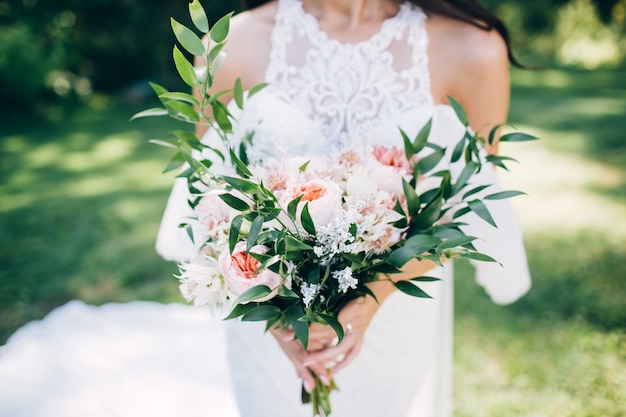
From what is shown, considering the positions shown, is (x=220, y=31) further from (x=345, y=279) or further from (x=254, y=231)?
(x=345, y=279)

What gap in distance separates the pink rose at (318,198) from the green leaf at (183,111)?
365 mm

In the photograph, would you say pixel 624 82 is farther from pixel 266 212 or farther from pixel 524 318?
pixel 266 212

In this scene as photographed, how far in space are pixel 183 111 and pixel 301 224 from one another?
470 mm

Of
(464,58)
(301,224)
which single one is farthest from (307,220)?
(464,58)

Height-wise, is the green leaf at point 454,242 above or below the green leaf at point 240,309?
above

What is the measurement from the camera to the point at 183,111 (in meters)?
1.43

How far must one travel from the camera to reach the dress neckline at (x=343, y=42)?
2025 millimetres

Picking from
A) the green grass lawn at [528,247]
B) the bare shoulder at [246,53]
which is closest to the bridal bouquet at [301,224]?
the bare shoulder at [246,53]

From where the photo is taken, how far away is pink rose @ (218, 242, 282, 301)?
4.19 ft

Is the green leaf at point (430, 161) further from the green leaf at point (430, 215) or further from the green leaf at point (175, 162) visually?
the green leaf at point (175, 162)

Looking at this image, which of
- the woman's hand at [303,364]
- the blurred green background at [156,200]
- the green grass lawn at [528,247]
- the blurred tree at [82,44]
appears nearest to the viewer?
the woman's hand at [303,364]

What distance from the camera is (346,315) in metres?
1.63

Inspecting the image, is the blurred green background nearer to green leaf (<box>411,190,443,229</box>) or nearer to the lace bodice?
the lace bodice

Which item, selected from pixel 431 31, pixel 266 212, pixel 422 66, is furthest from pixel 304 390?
pixel 431 31
